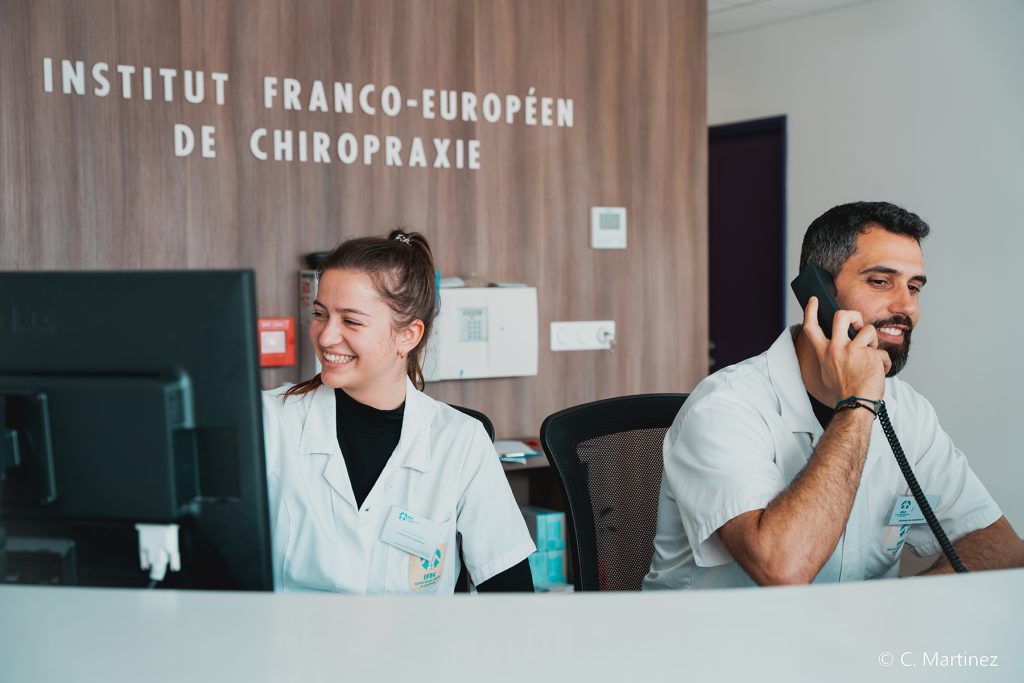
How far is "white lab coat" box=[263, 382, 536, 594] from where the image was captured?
1690 mm

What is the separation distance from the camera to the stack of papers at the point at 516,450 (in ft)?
10.5

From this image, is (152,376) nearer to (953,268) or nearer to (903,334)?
(903,334)

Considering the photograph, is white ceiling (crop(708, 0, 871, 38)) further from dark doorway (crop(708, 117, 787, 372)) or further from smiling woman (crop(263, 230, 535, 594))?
smiling woman (crop(263, 230, 535, 594))

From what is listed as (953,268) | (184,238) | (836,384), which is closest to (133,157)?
(184,238)

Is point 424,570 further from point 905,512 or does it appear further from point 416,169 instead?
point 416,169

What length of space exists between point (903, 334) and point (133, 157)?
241 cm

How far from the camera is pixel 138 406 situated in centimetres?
92

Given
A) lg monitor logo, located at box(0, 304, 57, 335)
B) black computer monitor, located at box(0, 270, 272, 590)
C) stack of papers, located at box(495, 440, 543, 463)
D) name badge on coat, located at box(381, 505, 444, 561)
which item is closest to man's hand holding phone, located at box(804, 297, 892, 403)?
name badge on coat, located at box(381, 505, 444, 561)

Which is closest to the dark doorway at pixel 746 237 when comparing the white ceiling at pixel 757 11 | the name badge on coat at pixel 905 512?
the white ceiling at pixel 757 11

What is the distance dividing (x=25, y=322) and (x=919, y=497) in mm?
1328

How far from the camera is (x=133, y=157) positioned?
10.2 feet

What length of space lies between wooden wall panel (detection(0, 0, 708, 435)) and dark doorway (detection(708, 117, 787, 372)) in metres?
1.77

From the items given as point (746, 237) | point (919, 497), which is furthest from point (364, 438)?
point (746, 237)

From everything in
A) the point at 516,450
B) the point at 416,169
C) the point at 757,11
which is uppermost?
the point at 757,11
